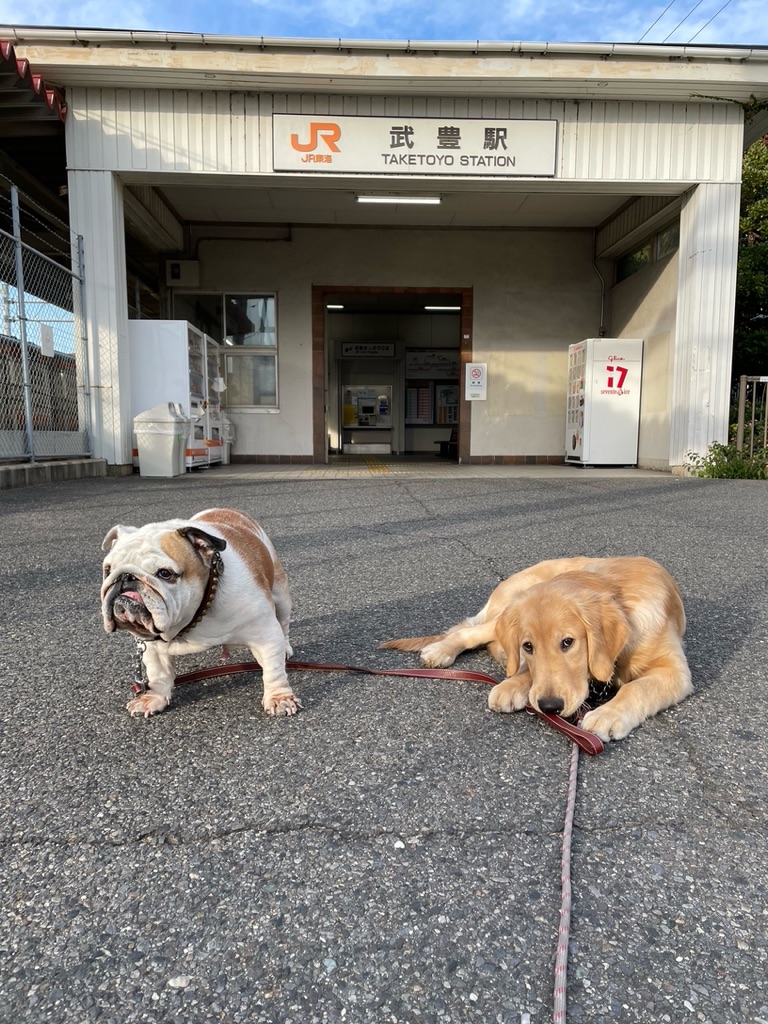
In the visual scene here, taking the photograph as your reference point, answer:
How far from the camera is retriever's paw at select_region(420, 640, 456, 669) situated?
235 cm

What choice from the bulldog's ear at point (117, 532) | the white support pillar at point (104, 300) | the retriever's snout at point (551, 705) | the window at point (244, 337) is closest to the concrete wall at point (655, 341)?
the window at point (244, 337)

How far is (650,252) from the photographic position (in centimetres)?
1252

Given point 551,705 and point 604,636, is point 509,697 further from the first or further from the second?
point 604,636

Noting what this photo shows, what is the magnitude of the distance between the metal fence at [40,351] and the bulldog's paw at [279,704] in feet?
23.6

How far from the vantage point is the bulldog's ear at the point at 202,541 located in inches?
66.0

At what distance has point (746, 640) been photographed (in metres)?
2.64

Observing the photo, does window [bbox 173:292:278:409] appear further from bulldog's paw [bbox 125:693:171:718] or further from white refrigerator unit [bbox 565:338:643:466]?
bulldog's paw [bbox 125:693:171:718]

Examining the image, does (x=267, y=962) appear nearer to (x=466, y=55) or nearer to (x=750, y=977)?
(x=750, y=977)

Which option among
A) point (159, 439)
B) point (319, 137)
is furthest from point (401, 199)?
point (159, 439)

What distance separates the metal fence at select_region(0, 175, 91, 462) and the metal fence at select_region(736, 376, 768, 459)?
10398 mm

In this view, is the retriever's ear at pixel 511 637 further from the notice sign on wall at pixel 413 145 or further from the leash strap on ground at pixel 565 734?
the notice sign on wall at pixel 413 145

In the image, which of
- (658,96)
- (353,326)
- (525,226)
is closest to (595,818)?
(658,96)

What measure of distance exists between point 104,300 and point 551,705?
10.4 meters

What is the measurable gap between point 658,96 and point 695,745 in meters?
11.3
